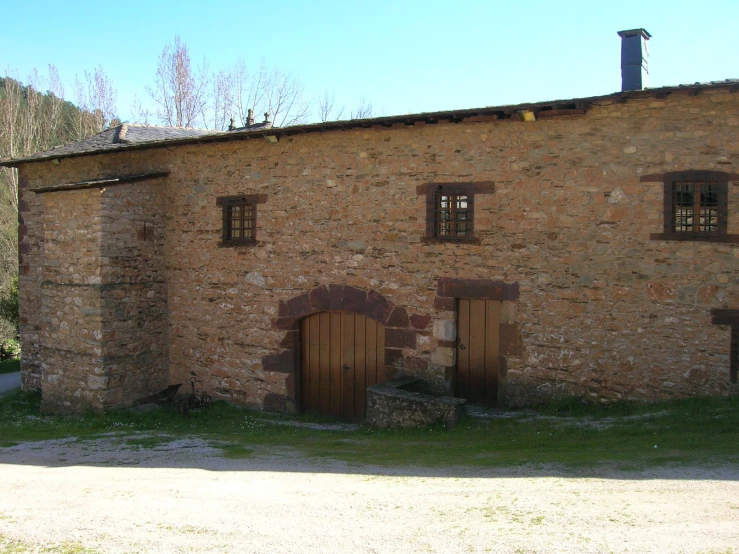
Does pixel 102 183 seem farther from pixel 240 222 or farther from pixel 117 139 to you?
pixel 117 139

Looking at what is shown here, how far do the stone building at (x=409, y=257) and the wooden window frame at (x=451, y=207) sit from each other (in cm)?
3

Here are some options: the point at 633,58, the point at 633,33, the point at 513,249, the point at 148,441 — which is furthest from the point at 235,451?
the point at 633,33

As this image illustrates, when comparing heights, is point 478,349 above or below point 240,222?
below

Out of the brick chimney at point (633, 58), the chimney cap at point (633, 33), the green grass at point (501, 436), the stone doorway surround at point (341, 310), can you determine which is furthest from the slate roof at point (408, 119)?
the green grass at point (501, 436)

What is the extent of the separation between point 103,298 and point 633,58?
9789 millimetres

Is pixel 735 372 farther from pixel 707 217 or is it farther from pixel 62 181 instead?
pixel 62 181

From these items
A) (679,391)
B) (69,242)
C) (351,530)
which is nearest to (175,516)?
(351,530)

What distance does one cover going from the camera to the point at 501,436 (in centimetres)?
854

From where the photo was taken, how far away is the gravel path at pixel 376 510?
4.74 meters

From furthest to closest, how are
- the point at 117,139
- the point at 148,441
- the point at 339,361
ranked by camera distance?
1. the point at 117,139
2. the point at 339,361
3. the point at 148,441

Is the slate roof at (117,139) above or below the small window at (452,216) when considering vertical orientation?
above

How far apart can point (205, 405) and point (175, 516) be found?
6750 millimetres

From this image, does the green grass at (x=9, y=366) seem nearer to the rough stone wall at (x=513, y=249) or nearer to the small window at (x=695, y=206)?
the rough stone wall at (x=513, y=249)

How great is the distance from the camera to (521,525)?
5000 millimetres
